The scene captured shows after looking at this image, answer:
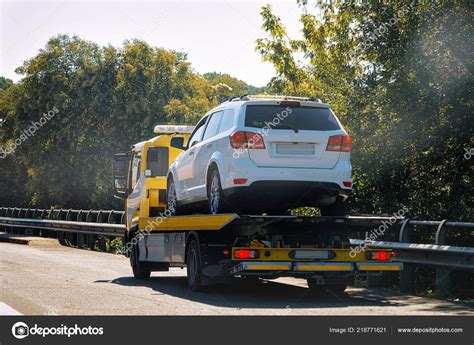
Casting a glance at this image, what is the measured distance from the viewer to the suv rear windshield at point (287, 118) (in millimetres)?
12055

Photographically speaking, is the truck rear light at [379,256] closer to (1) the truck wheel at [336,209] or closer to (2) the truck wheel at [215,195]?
(1) the truck wheel at [336,209]

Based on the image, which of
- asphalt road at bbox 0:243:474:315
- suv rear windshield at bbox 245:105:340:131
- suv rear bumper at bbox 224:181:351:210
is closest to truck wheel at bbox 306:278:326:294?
asphalt road at bbox 0:243:474:315

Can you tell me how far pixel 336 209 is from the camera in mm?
12602

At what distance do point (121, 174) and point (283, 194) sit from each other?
23.0ft

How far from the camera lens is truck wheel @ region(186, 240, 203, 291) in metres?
12.5

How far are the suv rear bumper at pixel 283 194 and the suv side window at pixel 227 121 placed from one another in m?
0.94

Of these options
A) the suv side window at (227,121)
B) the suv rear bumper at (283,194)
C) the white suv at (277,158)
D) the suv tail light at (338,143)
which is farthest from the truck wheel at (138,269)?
the suv tail light at (338,143)

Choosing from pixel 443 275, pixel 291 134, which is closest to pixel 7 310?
pixel 291 134

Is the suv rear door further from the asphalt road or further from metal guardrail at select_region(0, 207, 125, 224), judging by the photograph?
metal guardrail at select_region(0, 207, 125, 224)

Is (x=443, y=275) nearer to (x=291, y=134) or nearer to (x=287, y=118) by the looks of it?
(x=291, y=134)

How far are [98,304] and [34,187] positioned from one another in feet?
156

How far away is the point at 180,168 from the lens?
14586 millimetres
